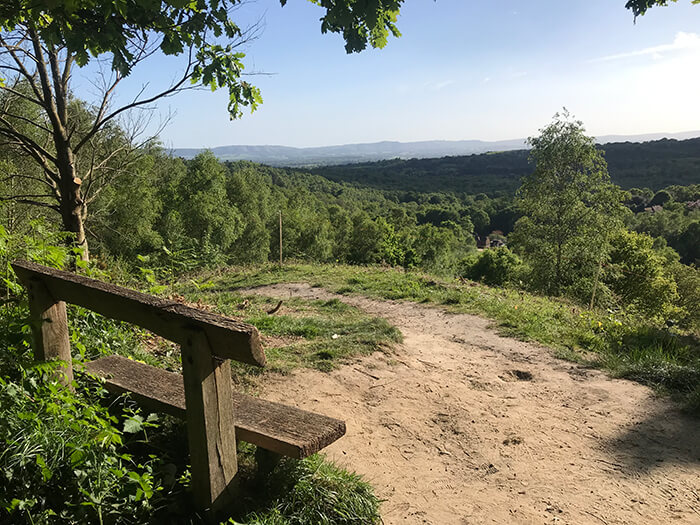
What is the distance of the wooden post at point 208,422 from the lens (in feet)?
6.65

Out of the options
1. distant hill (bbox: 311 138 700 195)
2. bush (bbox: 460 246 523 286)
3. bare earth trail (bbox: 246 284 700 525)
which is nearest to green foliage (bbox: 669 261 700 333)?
bush (bbox: 460 246 523 286)

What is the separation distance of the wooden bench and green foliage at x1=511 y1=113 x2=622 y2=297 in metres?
21.1

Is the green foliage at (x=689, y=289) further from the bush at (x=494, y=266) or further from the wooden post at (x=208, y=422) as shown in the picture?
the wooden post at (x=208, y=422)

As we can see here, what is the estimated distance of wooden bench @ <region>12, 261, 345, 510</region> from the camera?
1.98 meters

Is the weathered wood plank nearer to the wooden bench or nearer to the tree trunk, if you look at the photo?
the wooden bench

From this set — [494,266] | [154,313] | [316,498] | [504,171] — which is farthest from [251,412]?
[504,171]

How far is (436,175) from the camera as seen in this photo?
162m

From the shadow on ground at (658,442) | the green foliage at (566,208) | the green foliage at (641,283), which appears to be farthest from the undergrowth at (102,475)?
the green foliage at (641,283)

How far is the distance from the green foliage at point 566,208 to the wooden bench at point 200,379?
21.1m

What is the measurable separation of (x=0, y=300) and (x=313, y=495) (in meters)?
2.94

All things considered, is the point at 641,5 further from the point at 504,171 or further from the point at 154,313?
the point at 504,171

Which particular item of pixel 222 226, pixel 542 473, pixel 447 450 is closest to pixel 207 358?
pixel 447 450

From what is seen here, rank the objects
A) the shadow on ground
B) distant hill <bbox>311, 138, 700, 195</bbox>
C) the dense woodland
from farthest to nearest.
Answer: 1. distant hill <bbox>311, 138, 700, 195</bbox>
2. the dense woodland
3. the shadow on ground

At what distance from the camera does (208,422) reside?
6.86 ft
